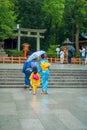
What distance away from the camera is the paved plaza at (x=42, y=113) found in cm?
883

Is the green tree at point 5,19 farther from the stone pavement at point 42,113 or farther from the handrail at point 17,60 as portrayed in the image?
the stone pavement at point 42,113

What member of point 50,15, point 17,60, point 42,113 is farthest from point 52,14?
point 42,113

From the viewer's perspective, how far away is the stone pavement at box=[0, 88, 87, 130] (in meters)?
8.83

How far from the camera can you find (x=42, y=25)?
46.2 m

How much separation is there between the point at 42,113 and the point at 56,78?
32.6 ft

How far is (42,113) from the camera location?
10672 millimetres

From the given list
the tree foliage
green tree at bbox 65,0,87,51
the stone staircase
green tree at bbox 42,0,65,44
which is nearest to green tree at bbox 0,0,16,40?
the tree foliage

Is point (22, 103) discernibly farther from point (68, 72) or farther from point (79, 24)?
point (79, 24)

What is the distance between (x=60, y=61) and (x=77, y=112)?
24576 mm

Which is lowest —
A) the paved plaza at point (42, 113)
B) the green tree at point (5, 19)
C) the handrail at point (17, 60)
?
the handrail at point (17, 60)

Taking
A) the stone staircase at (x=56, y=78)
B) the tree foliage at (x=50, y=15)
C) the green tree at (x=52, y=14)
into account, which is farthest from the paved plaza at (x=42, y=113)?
the green tree at (x=52, y=14)

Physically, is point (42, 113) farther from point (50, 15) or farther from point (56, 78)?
point (50, 15)

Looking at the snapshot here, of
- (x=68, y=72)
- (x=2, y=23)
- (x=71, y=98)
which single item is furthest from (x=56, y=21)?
(x=71, y=98)

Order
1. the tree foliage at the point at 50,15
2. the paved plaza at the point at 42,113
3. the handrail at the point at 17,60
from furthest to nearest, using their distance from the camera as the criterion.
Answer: the tree foliage at the point at 50,15
the handrail at the point at 17,60
the paved plaza at the point at 42,113
